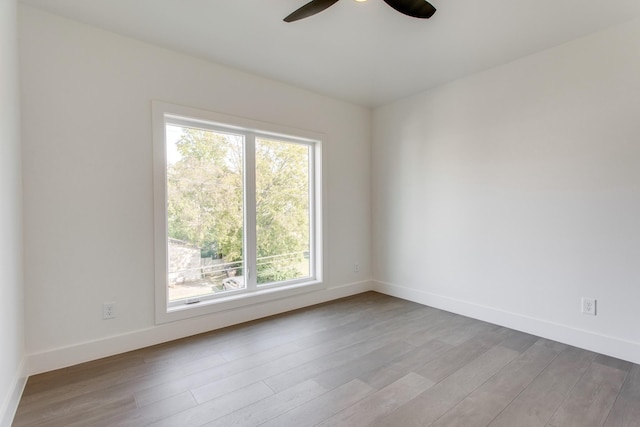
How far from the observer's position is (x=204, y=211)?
2.96m

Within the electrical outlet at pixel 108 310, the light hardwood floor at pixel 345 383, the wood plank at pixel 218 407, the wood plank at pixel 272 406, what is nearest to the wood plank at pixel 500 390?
the light hardwood floor at pixel 345 383

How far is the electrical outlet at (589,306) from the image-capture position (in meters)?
2.42

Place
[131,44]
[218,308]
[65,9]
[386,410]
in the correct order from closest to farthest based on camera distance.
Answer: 1. [386,410]
2. [65,9]
3. [131,44]
4. [218,308]

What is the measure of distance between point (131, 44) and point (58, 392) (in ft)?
8.49

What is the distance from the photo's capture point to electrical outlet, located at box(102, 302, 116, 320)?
7.75 feet

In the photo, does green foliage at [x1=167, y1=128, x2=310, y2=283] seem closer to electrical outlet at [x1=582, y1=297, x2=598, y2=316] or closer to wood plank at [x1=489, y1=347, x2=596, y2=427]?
wood plank at [x1=489, y1=347, x2=596, y2=427]

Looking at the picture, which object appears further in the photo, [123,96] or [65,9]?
[123,96]

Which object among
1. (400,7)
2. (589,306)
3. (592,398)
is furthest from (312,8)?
(589,306)

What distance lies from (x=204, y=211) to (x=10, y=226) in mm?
1383

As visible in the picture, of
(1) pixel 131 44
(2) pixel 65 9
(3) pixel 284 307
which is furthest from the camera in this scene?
(3) pixel 284 307

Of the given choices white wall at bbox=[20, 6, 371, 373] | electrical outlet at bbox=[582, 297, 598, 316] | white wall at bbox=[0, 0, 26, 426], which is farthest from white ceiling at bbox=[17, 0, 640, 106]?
electrical outlet at bbox=[582, 297, 598, 316]

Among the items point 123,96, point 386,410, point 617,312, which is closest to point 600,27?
point 617,312

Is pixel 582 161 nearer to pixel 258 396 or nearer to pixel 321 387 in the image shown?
pixel 321 387

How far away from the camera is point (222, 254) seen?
308cm
